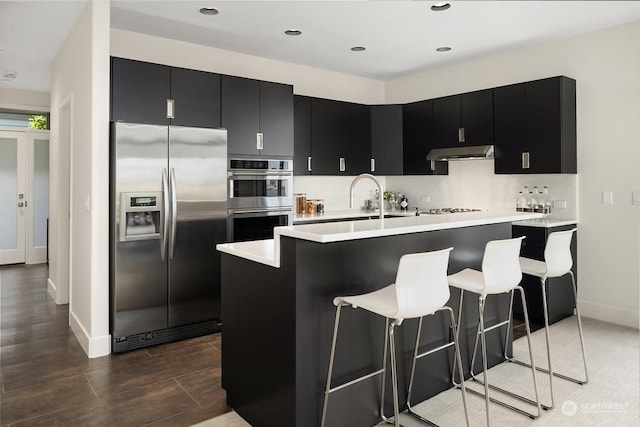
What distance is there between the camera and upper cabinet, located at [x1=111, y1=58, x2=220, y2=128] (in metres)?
3.68

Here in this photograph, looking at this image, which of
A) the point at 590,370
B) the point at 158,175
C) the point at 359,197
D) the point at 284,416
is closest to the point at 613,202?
the point at 590,370

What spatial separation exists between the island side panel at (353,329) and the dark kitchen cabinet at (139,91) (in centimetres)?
230

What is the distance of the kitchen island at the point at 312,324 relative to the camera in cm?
216

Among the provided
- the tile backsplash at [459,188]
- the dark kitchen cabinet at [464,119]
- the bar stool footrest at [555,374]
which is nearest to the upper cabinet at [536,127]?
the dark kitchen cabinet at [464,119]

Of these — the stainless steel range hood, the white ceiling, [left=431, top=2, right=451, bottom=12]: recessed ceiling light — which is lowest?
the stainless steel range hood

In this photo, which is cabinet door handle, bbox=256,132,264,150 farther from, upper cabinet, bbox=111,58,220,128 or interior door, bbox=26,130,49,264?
interior door, bbox=26,130,49,264

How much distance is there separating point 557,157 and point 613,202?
2.13 ft

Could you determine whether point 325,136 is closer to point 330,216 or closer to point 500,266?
point 330,216

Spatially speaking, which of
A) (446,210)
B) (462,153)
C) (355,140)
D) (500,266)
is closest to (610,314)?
(446,210)

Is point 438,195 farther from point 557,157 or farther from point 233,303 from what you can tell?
point 233,303

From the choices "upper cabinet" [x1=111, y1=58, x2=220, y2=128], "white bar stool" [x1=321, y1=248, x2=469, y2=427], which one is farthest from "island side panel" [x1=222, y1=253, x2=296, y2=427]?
"upper cabinet" [x1=111, y1=58, x2=220, y2=128]

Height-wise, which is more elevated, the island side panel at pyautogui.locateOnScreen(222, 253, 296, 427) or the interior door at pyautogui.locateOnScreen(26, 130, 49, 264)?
the interior door at pyautogui.locateOnScreen(26, 130, 49, 264)

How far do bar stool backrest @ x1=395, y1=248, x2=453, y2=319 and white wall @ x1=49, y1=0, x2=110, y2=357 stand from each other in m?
2.50

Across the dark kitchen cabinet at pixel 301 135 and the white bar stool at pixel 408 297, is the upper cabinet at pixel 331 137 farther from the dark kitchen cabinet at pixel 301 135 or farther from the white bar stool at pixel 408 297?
the white bar stool at pixel 408 297
